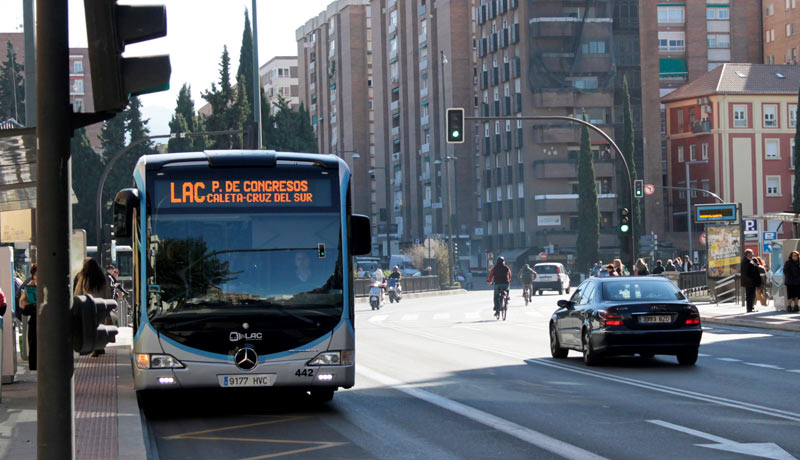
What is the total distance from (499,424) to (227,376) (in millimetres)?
2901

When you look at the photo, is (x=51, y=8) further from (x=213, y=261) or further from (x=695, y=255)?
(x=695, y=255)

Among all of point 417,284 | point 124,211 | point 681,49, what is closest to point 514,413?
point 124,211

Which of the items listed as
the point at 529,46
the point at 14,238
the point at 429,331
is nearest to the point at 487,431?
the point at 14,238

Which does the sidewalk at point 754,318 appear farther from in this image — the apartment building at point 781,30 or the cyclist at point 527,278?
the apartment building at point 781,30

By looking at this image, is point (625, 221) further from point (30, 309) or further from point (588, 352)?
point (30, 309)

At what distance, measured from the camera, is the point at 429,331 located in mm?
29984

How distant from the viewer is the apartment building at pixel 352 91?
5007 inches

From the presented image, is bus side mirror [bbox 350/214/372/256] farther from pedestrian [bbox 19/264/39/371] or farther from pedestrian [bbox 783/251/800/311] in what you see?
pedestrian [bbox 783/251/800/311]

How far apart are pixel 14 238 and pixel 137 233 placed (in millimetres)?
12146

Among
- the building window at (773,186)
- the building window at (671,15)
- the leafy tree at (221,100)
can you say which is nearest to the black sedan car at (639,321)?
the leafy tree at (221,100)

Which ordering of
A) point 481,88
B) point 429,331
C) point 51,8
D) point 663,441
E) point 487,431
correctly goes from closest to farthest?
1. point 51,8
2. point 663,441
3. point 487,431
4. point 429,331
5. point 481,88

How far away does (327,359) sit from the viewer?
1278 cm

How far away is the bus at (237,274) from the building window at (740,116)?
8965cm

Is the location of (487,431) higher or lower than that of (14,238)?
lower
